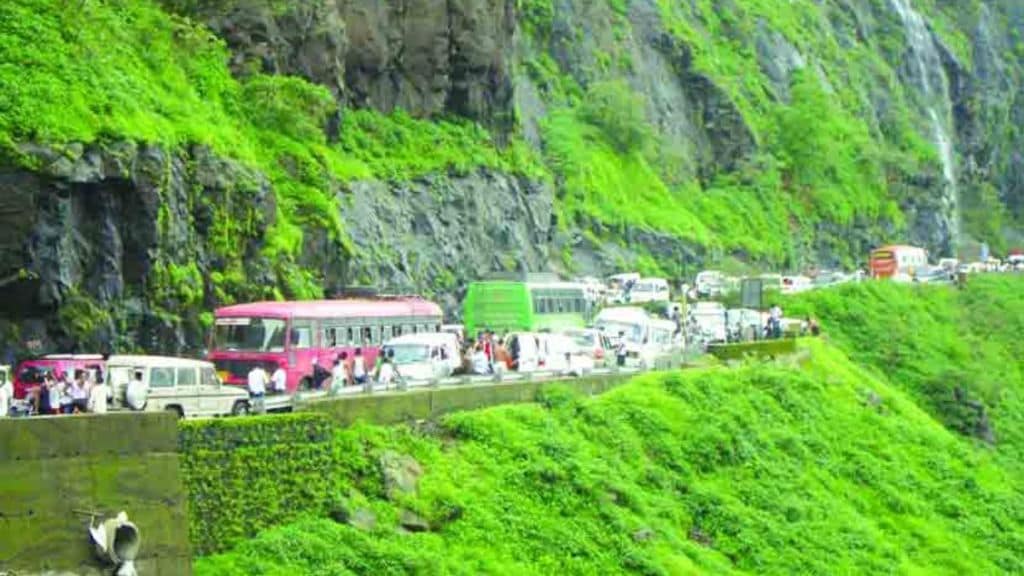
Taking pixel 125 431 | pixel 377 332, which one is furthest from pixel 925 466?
pixel 125 431

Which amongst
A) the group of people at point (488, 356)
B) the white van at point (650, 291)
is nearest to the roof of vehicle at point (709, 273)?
the white van at point (650, 291)

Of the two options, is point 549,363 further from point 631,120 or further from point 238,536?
point 631,120

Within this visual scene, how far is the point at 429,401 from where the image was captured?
29062 mm

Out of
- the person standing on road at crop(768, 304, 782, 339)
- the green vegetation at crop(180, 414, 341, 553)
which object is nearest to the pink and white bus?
the green vegetation at crop(180, 414, 341, 553)

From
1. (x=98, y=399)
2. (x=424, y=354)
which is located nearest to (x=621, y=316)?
(x=424, y=354)

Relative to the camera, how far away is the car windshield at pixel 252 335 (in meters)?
33.2

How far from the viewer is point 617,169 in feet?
250

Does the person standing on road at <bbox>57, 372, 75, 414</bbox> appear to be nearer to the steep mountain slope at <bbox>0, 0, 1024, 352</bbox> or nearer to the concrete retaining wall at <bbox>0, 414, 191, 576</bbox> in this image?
the concrete retaining wall at <bbox>0, 414, 191, 576</bbox>

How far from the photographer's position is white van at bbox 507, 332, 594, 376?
38.3m

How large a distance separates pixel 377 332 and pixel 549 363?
3.91 meters

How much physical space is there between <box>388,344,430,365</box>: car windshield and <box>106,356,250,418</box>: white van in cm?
773

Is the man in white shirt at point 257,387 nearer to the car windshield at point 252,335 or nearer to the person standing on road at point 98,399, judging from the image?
the car windshield at point 252,335

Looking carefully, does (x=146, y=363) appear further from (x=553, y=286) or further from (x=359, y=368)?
(x=553, y=286)

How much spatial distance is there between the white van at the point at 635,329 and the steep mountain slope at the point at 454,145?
486cm
